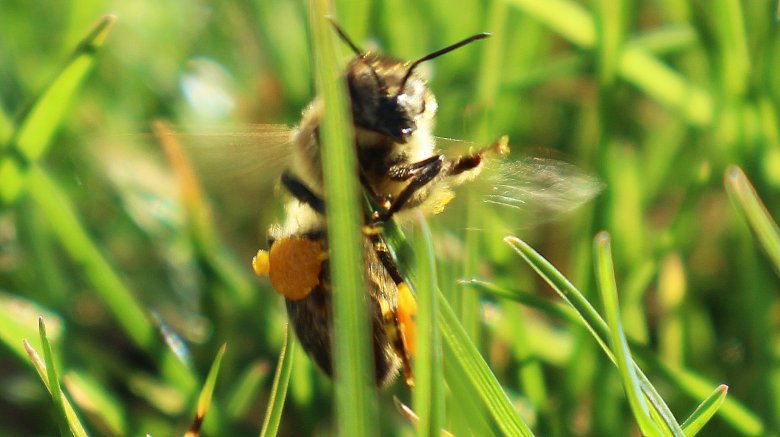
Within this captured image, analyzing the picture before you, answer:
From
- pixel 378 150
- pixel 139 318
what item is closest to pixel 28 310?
pixel 139 318

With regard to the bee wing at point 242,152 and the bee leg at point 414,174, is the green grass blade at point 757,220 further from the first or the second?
the bee wing at point 242,152

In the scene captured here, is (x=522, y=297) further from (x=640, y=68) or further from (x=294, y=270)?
(x=640, y=68)

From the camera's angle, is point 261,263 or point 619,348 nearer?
point 619,348

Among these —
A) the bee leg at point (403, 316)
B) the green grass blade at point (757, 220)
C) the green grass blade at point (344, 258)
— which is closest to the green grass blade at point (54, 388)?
the green grass blade at point (344, 258)

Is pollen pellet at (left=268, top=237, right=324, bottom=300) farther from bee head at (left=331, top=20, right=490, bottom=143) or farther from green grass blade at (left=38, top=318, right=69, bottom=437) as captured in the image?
green grass blade at (left=38, top=318, right=69, bottom=437)

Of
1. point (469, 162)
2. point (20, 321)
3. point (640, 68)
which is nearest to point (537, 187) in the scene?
point (469, 162)
